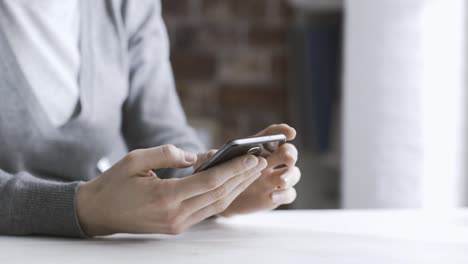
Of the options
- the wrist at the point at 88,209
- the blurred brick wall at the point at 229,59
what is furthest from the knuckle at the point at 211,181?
the blurred brick wall at the point at 229,59

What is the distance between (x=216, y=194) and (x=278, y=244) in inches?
3.8

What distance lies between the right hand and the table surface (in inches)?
1.1

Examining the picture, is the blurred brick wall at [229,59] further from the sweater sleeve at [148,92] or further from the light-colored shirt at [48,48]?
the light-colored shirt at [48,48]

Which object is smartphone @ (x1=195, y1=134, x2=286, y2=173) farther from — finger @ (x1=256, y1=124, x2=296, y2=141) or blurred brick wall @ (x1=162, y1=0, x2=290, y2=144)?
blurred brick wall @ (x1=162, y1=0, x2=290, y2=144)

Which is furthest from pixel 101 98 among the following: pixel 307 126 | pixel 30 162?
pixel 307 126

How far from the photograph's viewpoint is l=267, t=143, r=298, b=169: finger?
0.89 metres

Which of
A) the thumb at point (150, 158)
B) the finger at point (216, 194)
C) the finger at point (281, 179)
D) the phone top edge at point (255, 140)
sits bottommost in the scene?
the finger at point (281, 179)

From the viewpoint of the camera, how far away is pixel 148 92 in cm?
116

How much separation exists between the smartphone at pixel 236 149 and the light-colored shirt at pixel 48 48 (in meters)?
0.37

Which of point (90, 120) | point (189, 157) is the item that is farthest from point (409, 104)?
point (189, 157)

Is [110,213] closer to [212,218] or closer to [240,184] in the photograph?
[240,184]

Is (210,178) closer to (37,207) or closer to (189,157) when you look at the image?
(189,157)

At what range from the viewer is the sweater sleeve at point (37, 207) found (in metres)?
0.78

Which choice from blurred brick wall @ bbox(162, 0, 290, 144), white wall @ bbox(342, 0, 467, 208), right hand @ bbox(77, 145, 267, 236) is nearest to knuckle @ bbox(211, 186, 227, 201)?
right hand @ bbox(77, 145, 267, 236)
